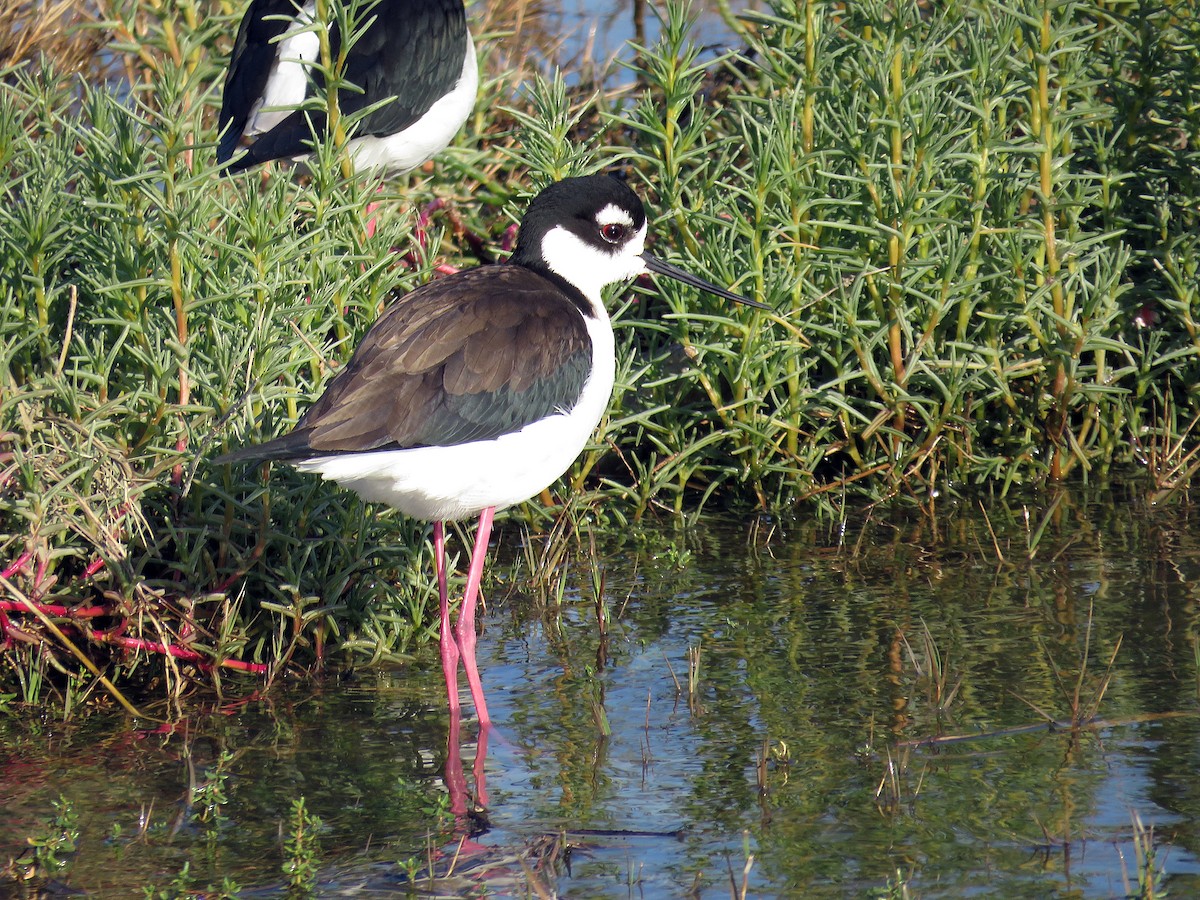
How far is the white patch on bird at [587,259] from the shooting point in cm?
455

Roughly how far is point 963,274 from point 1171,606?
136 cm

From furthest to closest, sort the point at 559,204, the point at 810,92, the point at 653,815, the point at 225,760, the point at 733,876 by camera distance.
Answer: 1. the point at 810,92
2. the point at 559,204
3. the point at 225,760
4. the point at 653,815
5. the point at 733,876

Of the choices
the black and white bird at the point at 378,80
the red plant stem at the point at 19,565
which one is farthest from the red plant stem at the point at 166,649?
the black and white bird at the point at 378,80

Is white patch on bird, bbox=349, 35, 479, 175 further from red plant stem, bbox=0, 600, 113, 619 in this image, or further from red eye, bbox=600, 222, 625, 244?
red plant stem, bbox=0, 600, 113, 619

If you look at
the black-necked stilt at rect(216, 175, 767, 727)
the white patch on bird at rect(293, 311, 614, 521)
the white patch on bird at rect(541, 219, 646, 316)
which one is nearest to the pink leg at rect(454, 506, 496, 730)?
the black-necked stilt at rect(216, 175, 767, 727)

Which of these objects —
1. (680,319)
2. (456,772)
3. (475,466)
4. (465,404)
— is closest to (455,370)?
(465,404)

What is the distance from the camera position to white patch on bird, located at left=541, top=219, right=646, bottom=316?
14.9 feet

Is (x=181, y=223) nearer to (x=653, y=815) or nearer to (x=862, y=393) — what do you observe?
(x=653, y=815)

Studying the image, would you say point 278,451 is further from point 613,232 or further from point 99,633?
point 613,232

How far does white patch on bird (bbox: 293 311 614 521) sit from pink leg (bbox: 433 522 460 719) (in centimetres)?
17

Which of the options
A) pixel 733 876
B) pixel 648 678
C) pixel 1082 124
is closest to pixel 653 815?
pixel 733 876

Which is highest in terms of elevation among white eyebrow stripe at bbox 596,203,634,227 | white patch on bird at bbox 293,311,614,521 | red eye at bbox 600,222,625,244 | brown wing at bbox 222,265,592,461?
white eyebrow stripe at bbox 596,203,634,227

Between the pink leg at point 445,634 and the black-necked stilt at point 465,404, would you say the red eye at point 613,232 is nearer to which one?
the black-necked stilt at point 465,404

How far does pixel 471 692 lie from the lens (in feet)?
14.0
